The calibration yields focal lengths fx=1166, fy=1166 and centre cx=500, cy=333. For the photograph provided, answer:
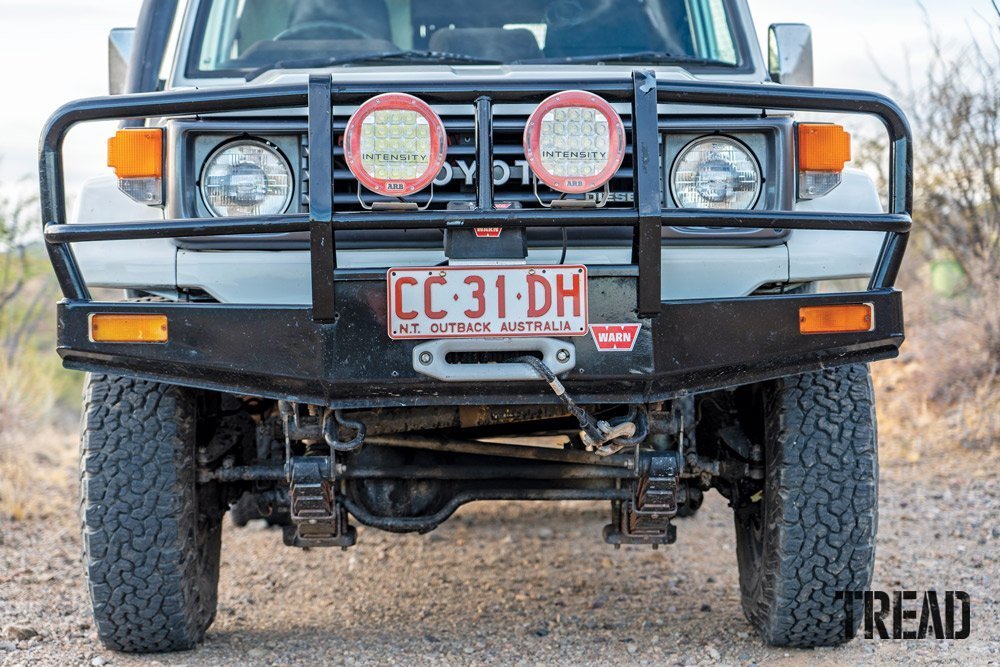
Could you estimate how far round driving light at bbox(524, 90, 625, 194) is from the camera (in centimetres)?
275

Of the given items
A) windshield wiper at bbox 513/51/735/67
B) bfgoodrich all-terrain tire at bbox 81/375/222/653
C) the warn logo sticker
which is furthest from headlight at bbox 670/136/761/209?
bfgoodrich all-terrain tire at bbox 81/375/222/653

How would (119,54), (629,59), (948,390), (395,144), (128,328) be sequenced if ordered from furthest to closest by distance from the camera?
(948,390)
(119,54)
(629,59)
(128,328)
(395,144)

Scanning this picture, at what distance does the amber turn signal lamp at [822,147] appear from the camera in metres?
3.11

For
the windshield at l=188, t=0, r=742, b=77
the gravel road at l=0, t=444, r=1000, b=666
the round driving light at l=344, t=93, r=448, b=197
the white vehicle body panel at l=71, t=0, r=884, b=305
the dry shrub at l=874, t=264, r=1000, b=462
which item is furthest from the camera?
the dry shrub at l=874, t=264, r=1000, b=462

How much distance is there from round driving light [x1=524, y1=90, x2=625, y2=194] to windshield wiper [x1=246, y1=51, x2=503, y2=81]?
1.06 metres

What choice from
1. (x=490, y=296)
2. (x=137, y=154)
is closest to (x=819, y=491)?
(x=490, y=296)

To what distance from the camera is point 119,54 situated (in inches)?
165

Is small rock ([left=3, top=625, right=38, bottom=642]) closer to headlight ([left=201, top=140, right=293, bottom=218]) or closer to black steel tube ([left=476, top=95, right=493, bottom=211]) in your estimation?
headlight ([left=201, top=140, right=293, bottom=218])

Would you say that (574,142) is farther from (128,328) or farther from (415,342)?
(128,328)

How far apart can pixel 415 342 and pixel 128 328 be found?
0.74 metres

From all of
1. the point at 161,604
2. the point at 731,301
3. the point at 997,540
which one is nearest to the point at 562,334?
the point at 731,301

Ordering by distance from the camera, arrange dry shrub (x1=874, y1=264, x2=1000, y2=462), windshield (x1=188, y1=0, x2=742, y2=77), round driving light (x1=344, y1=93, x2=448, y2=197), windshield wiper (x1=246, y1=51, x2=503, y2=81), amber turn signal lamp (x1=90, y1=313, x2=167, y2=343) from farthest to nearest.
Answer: dry shrub (x1=874, y1=264, x2=1000, y2=462), windshield (x1=188, y1=0, x2=742, y2=77), windshield wiper (x1=246, y1=51, x2=503, y2=81), amber turn signal lamp (x1=90, y1=313, x2=167, y2=343), round driving light (x1=344, y1=93, x2=448, y2=197)

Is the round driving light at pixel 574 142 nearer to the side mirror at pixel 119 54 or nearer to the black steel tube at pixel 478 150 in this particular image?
the black steel tube at pixel 478 150

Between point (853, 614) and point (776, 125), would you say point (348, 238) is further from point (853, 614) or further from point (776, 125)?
point (853, 614)
